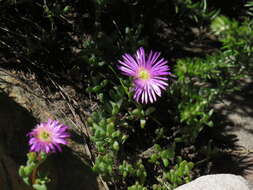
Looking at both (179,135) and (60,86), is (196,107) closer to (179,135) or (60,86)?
(179,135)

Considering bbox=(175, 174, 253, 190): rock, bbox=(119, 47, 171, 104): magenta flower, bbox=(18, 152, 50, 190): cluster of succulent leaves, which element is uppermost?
bbox=(119, 47, 171, 104): magenta flower

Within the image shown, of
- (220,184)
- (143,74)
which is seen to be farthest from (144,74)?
(220,184)

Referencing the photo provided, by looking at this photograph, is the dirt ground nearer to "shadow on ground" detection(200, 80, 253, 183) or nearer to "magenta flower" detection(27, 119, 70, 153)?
"shadow on ground" detection(200, 80, 253, 183)

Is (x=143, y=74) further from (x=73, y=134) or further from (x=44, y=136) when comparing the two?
(x=44, y=136)

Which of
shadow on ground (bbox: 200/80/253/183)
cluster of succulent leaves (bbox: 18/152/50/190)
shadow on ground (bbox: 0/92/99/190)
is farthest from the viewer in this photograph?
shadow on ground (bbox: 200/80/253/183)

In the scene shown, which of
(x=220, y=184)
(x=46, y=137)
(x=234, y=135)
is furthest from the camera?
(x=234, y=135)

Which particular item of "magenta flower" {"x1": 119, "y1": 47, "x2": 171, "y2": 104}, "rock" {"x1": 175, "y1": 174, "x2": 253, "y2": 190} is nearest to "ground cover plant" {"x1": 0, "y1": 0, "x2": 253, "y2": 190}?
"magenta flower" {"x1": 119, "y1": 47, "x2": 171, "y2": 104}

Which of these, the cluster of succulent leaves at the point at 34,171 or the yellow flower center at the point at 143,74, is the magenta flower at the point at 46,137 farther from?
the yellow flower center at the point at 143,74
